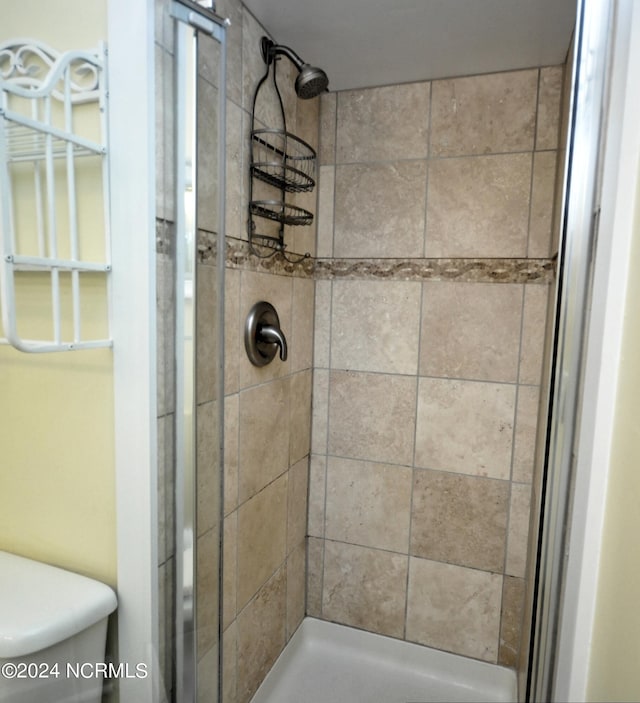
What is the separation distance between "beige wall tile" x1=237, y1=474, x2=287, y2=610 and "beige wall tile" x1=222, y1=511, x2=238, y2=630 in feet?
0.08

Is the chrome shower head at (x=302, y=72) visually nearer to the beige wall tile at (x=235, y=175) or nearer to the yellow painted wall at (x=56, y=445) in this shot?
the beige wall tile at (x=235, y=175)

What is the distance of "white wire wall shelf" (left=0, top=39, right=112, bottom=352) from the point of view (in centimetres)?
77

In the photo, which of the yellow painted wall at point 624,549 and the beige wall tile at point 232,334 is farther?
the beige wall tile at point 232,334

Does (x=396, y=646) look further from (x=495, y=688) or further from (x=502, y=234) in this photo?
(x=502, y=234)

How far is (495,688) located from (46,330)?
1765 millimetres

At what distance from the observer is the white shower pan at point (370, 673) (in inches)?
63.7

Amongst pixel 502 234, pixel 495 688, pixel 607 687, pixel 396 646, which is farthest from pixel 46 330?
pixel 495 688

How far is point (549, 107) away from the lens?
4.89 ft

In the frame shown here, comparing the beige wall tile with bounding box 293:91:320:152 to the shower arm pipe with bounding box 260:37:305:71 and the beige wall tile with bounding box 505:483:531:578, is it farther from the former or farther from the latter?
the beige wall tile with bounding box 505:483:531:578

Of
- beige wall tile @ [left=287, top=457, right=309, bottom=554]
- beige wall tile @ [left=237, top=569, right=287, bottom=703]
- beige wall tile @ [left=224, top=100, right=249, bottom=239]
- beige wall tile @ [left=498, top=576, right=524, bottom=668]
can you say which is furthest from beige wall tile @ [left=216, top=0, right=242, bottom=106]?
beige wall tile @ [left=498, top=576, right=524, bottom=668]

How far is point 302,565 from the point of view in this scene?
6.08 ft

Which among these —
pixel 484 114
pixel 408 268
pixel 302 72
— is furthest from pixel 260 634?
pixel 484 114

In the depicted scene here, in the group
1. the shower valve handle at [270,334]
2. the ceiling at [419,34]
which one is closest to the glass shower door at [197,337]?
the shower valve handle at [270,334]

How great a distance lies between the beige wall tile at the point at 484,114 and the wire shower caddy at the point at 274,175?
1.56ft
